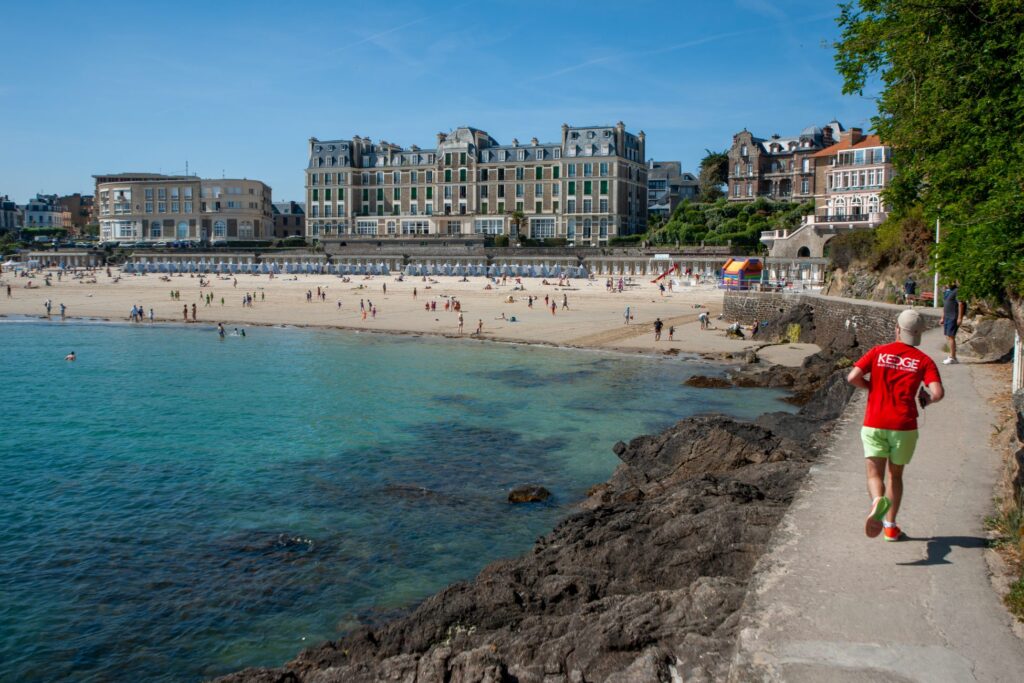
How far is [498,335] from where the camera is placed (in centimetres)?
4156

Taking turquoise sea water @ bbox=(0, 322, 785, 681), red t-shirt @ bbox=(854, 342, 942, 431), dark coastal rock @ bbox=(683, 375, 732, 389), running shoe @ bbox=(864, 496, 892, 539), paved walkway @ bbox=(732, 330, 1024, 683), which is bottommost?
turquoise sea water @ bbox=(0, 322, 785, 681)

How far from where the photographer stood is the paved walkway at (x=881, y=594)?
200 inches

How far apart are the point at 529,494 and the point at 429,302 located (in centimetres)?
4203

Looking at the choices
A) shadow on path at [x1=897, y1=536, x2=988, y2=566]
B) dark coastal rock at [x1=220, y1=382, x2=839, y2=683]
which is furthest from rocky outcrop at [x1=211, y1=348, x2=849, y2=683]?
shadow on path at [x1=897, y1=536, x2=988, y2=566]

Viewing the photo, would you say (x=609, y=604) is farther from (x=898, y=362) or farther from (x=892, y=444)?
(x=898, y=362)

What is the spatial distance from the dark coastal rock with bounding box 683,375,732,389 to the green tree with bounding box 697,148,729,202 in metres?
70.6

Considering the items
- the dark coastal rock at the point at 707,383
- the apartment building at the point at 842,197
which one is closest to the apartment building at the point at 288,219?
the apartment building at the point at 842,197

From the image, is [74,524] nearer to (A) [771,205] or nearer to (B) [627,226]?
(A) [771,205]

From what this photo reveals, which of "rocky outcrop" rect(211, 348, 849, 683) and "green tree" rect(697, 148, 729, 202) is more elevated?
"green tree" rect(697, 148, 729, 202)

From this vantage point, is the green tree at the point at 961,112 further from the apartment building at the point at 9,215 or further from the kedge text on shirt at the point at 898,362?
the apartment building at the point at 9,215

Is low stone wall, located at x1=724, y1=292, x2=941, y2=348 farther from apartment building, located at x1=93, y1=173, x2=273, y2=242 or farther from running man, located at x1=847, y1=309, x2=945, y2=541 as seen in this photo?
apartment building, located at x1=93, y1=173, x2=273, y2=242

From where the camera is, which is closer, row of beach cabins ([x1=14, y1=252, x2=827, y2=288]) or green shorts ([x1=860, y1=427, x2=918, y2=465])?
green shorts ([x1=860, y1=427, x2=918, y2=465])

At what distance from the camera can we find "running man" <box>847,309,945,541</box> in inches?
263

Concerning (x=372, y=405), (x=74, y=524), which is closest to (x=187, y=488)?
(x=74, y=524)
